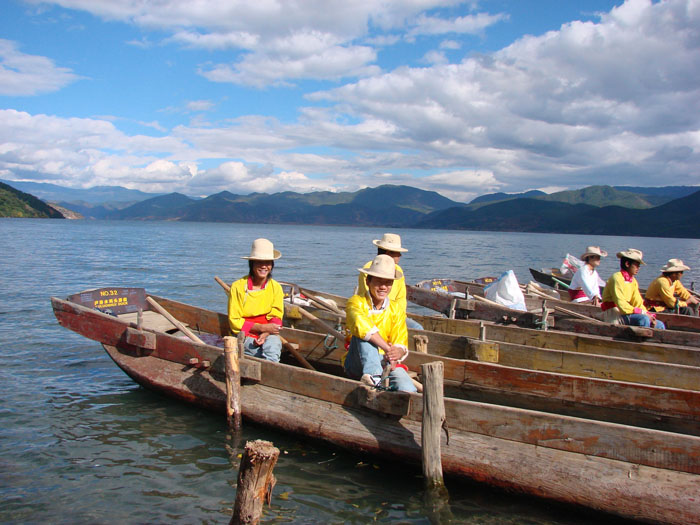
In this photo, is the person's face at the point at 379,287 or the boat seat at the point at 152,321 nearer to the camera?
the person's face at the point at 379,287

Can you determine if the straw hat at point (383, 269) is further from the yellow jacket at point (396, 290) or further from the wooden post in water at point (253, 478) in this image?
the wooden post in water at point (253, 478)

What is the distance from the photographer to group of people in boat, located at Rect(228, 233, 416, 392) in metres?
6.26

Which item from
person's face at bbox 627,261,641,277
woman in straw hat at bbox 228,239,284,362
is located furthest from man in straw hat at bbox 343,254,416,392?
person's face at bbox 627,261,641,277

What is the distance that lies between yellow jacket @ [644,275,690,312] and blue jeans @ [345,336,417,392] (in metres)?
9.11

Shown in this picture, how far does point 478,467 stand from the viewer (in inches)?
216

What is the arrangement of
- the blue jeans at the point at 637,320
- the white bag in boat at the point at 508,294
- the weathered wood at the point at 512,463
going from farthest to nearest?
the white bag in boat at the point at 508,294 → the blue jeans at the point at 637,320 → the weathered wood at the point at 512,463

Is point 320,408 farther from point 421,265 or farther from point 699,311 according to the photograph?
point 421,265

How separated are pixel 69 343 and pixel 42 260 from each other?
84.7 ft

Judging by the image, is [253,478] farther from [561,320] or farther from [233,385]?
[561,320]

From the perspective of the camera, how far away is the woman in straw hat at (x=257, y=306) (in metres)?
7.80

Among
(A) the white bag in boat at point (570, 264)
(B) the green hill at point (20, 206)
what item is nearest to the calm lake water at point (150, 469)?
(A) the white bag in boat at point (570, 264)

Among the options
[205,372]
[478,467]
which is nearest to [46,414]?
[205,372]

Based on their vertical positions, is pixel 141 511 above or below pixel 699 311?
below

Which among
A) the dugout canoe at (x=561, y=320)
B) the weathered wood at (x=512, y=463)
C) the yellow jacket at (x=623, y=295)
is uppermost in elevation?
the yellow jacket at (x=623, y=295)
